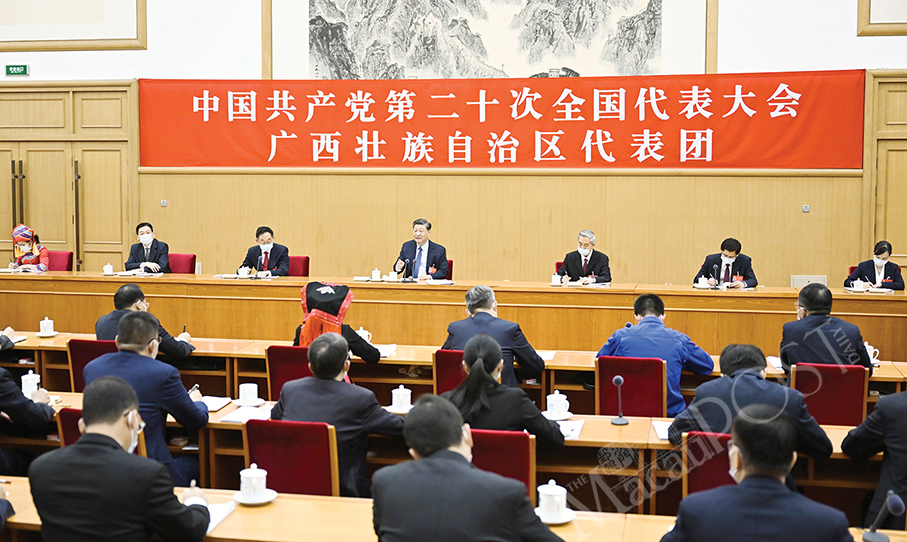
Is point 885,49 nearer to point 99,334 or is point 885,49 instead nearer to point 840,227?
point 840,227

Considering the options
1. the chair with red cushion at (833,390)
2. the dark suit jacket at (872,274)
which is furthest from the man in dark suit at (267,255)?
the dark suit jacket at (872,274)

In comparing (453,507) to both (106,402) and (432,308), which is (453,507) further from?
(432,308)

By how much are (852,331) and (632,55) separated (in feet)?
17.1

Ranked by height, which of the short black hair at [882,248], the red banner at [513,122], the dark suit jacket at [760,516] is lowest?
the dark suit jacket at [760,516]

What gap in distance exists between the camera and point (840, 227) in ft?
28.5

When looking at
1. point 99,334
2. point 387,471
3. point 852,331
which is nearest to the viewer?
point 387,471

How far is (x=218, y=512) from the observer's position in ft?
8.75

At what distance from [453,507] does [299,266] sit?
20.5 ft

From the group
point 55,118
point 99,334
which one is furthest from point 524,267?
point 55,118

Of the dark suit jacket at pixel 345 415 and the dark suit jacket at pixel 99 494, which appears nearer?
the dark suit jacket at pixel 99 494

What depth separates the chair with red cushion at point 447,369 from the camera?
15.0ft

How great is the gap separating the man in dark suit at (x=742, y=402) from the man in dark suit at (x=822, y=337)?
145cm

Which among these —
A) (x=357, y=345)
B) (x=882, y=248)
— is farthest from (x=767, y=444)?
(x=882, y=248)

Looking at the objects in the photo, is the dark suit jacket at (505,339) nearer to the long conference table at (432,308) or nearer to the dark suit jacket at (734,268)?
the long conference table at (432,308)
